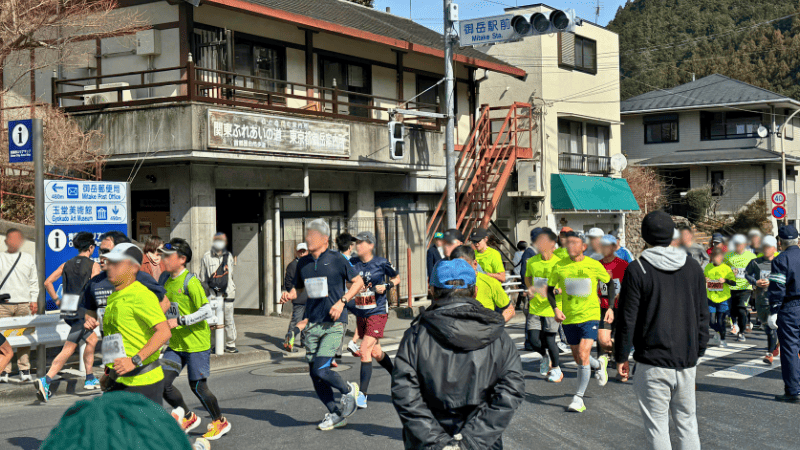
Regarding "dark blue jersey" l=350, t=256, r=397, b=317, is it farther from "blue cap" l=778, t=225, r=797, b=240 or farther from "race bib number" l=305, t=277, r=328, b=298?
"blue cap" l=778, t=225, r=797, b=240

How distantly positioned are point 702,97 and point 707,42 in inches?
1040

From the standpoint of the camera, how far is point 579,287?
820 cm

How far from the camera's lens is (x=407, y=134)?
1875 centimetres

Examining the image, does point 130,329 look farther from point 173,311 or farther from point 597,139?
point 597,139

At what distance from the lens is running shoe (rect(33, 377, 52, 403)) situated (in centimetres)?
859

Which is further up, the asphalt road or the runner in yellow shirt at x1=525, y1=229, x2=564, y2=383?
the runner in yellow shirt at x1=525, y1=229, x2=564, y2=383

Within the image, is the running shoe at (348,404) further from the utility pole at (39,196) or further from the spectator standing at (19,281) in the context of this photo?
the utility pole at (39,196)

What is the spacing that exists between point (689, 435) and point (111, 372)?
396cm

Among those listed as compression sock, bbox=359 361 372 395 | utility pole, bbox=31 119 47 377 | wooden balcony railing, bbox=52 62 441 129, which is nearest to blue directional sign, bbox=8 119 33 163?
utility pole, bbox=31 119 47 377

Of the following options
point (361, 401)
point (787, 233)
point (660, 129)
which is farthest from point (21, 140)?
point (660, 129)

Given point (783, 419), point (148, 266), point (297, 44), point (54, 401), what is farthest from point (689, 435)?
point (297, 44)

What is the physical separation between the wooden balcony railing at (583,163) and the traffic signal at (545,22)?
1253 cm

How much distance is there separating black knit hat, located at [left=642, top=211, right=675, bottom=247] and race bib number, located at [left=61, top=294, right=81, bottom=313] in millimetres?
6960

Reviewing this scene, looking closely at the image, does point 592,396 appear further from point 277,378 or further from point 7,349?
point 7,349
